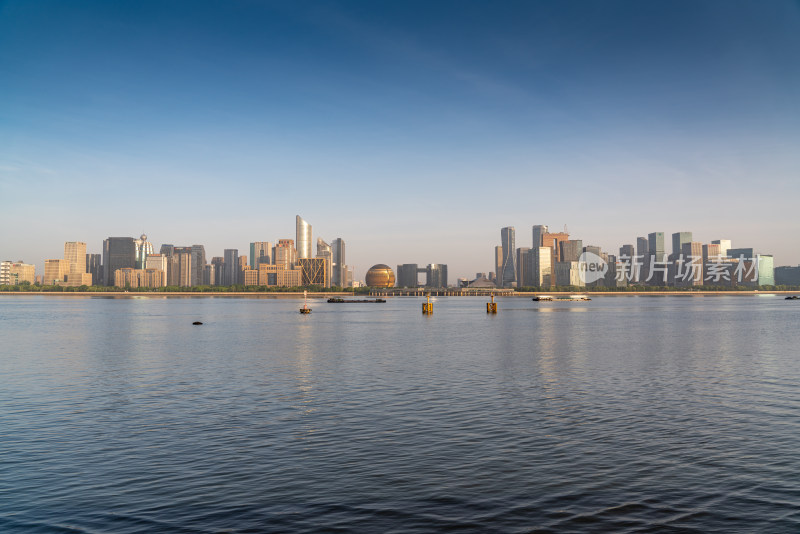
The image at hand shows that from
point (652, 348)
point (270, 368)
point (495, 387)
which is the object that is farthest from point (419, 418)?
point (652, 348)

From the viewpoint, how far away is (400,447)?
27578 millimetres

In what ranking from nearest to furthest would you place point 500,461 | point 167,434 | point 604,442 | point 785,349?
point 500,461
point 604,442
point 167,434
point 785,349

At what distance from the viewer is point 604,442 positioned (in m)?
28.5

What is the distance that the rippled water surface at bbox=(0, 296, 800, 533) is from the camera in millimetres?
19312

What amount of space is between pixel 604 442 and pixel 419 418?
1023cm

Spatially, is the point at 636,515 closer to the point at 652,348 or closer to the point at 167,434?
the point at 167,434

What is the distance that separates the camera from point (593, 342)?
286ft

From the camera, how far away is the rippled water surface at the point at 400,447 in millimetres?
19312

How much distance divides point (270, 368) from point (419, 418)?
2729 centimetres

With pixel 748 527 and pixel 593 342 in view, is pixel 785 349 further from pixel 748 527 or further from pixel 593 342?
pixel 748 527

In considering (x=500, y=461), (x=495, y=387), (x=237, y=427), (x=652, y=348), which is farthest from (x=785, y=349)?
(x=237, y=427)

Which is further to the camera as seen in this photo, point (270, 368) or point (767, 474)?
point (270, 368)

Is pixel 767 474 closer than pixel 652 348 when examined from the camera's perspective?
Yes

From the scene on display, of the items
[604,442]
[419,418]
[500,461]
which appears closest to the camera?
[500,461]
